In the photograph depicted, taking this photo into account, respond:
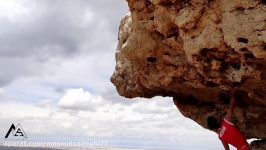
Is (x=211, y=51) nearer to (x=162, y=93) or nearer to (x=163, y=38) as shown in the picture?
(x=163, y=38)

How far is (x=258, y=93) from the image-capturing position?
13922 mm

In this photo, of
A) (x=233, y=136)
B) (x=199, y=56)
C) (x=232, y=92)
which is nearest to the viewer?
(x=199, y=56)

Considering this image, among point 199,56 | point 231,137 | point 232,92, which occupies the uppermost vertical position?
point 199,56

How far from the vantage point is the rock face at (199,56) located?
1133cm

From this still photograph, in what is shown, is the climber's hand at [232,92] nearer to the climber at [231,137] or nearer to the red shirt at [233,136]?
the climber at [231,137]

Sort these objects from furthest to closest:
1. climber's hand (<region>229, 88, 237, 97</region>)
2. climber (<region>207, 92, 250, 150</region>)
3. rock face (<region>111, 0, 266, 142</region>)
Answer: climber's hand (<region>229, 88, 237, 97</region>) < climber (<region>207, 92, 250, 150</region>) < rock face (<region>111, 0, 266, 142</region>)

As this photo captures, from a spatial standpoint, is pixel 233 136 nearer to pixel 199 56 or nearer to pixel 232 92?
pixel 232 92

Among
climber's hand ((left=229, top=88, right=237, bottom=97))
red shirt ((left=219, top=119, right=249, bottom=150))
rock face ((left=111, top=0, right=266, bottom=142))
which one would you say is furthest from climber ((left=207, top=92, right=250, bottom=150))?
rock face ((left=111, top=0, right=266, bottom=142))

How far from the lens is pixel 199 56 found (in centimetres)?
A: 1281

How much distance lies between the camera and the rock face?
1133cm

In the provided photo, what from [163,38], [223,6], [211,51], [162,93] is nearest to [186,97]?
[162,93]

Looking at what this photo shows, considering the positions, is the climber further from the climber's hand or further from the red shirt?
the climber's hand

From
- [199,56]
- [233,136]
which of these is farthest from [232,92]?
[199,56]

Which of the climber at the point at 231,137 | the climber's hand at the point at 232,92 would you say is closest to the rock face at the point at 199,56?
the climber's hand at the point at 232,92
